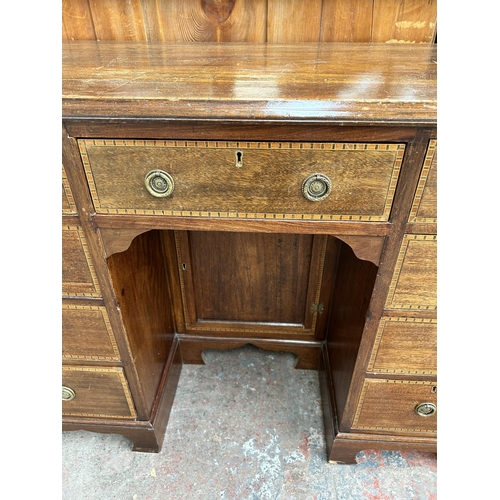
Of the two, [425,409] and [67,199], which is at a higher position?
[67,199]

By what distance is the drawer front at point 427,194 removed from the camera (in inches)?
27.2

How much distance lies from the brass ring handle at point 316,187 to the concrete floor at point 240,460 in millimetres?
885

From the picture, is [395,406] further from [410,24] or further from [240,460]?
[410,24]

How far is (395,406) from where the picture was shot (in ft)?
3.48

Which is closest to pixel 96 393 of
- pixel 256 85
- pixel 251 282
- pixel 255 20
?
pixel 251 282

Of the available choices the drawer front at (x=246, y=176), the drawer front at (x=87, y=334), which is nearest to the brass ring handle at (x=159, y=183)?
the drawer front at (x=246, y=176)

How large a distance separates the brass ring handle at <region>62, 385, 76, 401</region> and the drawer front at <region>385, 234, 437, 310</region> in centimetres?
87

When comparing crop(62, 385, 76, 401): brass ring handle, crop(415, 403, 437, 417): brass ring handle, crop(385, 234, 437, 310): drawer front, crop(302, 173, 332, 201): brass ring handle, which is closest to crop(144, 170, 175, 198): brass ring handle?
crop(302, 173, 332, 201): brass ring handle

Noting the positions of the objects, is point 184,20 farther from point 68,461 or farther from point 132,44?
point 68,461

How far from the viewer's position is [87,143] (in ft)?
2.36

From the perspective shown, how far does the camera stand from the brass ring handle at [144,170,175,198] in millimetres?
726

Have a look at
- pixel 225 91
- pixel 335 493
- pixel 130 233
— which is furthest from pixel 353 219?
pixel 335 493

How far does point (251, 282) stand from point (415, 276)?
624mm

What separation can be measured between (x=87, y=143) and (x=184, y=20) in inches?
21.7
